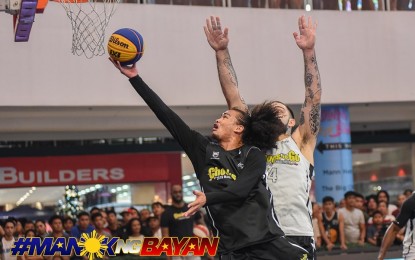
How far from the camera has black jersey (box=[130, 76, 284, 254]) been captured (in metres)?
5.08

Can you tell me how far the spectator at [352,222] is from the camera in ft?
54.1

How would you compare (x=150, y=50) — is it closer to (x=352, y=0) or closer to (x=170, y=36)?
(x=170, y=36)

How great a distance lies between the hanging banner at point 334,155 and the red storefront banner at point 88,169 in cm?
A: 452

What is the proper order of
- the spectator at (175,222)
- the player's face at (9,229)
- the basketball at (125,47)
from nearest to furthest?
the basketball at (125,47) < the spectator at (175,222) < the player's face at (9,229)

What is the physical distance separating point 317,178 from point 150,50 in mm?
5452

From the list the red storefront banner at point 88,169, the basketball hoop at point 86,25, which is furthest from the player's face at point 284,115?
the red storefront banner at point 88,169

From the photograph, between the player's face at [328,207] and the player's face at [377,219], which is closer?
the player's face at [328,207]

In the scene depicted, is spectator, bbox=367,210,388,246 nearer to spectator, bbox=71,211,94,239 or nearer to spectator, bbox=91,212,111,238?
spectator, bbox=91,212,111,238

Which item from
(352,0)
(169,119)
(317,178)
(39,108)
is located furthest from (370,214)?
(169,119)

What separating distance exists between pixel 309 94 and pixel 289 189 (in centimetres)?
103

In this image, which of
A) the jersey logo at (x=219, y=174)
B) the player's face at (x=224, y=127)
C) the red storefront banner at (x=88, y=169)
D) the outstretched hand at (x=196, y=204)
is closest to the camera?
the outstretched hand at (x=196, y=204)

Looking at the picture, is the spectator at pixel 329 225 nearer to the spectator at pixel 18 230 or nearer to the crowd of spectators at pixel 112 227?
the crowd of spectators at pixel 112 227

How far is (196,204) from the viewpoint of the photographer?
480 cm

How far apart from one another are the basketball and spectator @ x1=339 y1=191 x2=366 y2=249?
10.9 m
